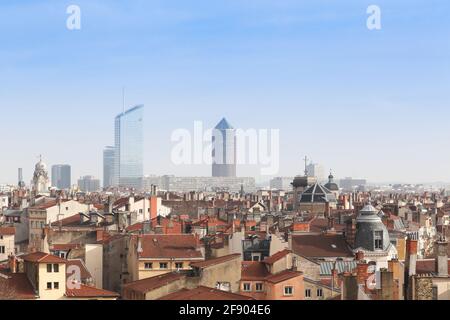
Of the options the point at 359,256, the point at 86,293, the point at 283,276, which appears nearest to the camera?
the point at 86,293

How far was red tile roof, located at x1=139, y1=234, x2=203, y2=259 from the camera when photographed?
109ft

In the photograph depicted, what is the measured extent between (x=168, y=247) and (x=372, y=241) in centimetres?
870

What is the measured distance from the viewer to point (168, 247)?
112ft

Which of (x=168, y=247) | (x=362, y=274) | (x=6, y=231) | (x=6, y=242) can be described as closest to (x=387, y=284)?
(x=362, y=274)

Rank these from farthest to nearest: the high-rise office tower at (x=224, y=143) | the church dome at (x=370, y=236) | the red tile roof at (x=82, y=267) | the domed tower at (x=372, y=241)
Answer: the high-rise office tower at (x=224, y=143)
the church dome at (x=370, y=236)
the domed tower at (x=372, y=241)
the red tile roof at (x=82, y=267)

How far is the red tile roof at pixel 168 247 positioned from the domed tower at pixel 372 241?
6.97 m

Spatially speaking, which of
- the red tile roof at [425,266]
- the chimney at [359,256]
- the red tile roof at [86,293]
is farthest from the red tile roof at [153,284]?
the chimney at [359,256]

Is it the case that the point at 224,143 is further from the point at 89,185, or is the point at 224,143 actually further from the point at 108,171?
the point at 89,185

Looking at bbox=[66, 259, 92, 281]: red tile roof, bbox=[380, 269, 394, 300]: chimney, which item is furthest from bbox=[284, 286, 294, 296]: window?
bbox=[66, 259, 92, 281]: red tile roof

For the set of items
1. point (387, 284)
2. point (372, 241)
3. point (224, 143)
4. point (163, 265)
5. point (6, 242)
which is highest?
point (224, 143)

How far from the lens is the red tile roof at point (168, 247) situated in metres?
33.4

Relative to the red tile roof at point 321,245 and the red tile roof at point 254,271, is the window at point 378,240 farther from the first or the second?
the red tile roof at point 254,271

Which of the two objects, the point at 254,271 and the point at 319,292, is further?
the point at 254,271

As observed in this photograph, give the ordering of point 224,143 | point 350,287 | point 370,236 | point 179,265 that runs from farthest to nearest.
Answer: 1. point 224,143
2. point 370,236
3. point 179,265
4. point 350,287
